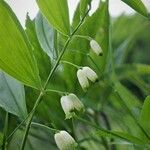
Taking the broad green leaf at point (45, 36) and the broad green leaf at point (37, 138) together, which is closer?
the broad green leaf at point (45, 36)

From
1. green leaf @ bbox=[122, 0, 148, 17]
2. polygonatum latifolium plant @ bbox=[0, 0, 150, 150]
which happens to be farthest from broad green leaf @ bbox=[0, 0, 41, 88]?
green leaf @ bbox=[122, 0, 148, 17]

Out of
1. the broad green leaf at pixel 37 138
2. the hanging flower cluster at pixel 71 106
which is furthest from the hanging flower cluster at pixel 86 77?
the broad green leaf at pixel 37 138

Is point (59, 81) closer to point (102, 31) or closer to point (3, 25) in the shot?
point (102, 31)

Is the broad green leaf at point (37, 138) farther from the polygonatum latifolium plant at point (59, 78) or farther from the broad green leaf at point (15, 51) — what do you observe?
the broad green leaf at point (15, 51)

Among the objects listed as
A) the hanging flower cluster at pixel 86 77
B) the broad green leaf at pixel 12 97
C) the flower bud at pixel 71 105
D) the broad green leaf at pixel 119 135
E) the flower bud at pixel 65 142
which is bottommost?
the broad green leaf at pixel 119 135

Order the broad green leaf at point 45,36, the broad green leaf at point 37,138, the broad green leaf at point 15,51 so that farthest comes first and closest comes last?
the broad green leaf at point 37,138 → the broad green leaf at point 45,36 → the broad green leaf at point 15,51

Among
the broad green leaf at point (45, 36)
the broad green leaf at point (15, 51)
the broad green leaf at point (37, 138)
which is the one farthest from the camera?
the broad green leaf at point (37, 138)

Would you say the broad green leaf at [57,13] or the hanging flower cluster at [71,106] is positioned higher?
the broad green leaf at [57,13]
